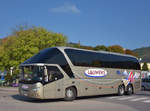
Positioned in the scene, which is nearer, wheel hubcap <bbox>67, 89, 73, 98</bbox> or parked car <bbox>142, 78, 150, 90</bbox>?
wheel hubcap <bbox>67, 89, 73, 98</bbox>

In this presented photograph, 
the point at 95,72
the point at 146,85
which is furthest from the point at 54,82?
the point at 146,85

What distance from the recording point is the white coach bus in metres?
14.0

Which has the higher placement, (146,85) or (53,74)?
(53,74)

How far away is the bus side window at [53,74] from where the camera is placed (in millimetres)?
14188

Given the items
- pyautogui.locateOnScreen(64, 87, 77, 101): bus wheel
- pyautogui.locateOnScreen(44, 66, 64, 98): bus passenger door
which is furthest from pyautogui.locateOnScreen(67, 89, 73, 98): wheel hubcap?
pyautogui.locateOnScreen(44, 66, 64, 98): bus passenger door

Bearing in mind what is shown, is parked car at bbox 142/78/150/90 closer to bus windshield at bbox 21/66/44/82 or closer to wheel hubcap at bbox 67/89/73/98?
wheel hubcap at bbox 67/89/73/98

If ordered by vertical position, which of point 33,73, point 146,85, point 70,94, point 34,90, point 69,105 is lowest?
point 146,85

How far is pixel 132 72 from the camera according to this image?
21516 millimetres

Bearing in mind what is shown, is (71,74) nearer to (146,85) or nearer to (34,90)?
(34,90)

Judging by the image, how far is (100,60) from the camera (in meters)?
18.2

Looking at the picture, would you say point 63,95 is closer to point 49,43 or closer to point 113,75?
point 113,75

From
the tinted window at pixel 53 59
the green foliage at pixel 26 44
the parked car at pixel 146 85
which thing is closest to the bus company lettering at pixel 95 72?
the tinted window at pixel 53 59

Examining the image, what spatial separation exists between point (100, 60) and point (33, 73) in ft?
20.5

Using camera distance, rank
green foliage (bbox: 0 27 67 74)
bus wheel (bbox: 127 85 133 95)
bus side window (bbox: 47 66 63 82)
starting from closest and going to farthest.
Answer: bus side window (bbox: 47 66 63 82)
bus wheel (bbox: 127 85 133 95)
green foliage (bbox: 0 27 67 74)
